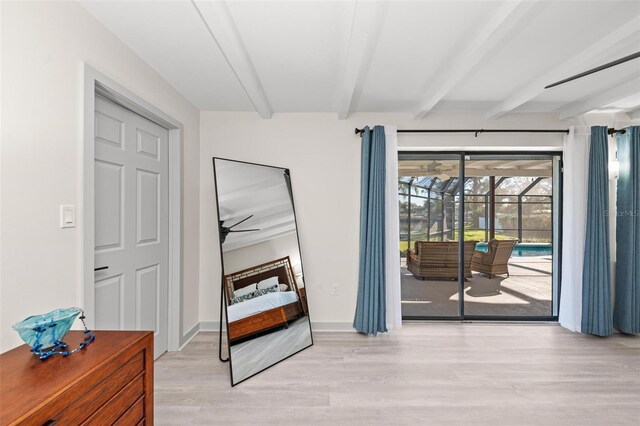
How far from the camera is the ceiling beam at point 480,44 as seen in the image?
1586mm

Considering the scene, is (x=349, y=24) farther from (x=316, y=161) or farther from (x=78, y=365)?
(x=78, y=365)

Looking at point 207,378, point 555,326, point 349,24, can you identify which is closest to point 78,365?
point 207,378

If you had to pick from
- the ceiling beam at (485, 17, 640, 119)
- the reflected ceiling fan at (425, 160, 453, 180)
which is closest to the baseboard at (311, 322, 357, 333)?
the reflected ceiling fan at (425, 160, 453, 180)

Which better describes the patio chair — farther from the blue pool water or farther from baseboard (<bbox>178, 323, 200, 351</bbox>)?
baseboard (<bbox>178, 323, 200, 351</bbox>)

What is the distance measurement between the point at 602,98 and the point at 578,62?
1012 millimetres

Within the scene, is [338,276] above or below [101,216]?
below

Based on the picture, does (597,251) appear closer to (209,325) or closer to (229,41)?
(229,41)

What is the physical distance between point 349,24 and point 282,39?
49 centimetres

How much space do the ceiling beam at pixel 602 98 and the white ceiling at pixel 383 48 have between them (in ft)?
0.04

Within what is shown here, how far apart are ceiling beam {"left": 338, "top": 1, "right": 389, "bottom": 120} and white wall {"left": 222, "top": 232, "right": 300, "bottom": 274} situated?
1562mm

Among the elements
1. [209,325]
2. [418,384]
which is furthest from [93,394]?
[209,325]

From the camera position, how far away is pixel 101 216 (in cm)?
200

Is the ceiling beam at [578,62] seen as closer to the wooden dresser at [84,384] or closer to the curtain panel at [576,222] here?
the curtain panel at [576,222]

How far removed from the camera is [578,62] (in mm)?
2217
